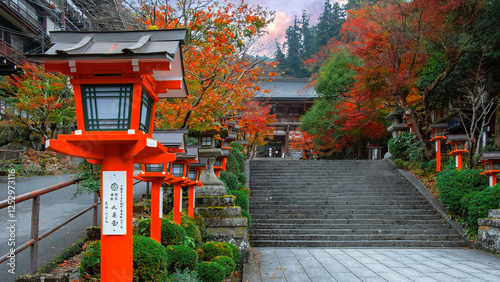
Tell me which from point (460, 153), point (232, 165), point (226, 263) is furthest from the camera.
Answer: point (232, 165)

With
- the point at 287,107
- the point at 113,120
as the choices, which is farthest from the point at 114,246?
the point at 287,107

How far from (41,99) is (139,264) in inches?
514

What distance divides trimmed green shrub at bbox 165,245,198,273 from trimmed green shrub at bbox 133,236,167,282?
0.92 m

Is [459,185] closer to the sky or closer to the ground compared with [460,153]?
closer to the ground

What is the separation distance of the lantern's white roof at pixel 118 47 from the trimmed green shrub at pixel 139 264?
1.72 meters

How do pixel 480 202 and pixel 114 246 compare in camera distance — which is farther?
pixel 480 202

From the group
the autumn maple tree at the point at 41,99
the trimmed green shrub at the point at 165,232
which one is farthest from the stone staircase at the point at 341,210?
the autumn maple tree at the point at 41,99

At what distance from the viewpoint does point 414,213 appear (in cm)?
1141

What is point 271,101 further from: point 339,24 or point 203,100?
point 203,100

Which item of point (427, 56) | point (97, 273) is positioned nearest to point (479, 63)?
point (427, 56)

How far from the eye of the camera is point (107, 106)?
289cm

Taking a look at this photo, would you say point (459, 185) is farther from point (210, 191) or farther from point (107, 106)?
point (107, 106)

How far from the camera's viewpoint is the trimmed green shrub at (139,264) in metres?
3.24

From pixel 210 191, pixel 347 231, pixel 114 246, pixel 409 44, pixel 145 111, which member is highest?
pixel 409 44
